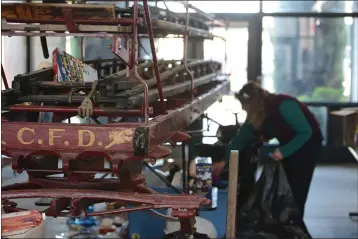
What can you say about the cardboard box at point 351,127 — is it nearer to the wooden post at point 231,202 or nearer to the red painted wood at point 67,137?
the wooden post at point 231,202

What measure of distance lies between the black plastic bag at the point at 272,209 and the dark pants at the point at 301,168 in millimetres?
296

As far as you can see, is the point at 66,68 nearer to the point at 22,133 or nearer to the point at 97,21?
the point at 97,21

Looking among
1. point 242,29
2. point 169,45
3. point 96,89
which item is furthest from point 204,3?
point 96,89

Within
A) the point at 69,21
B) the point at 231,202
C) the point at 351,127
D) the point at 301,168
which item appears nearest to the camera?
the point at 69,21

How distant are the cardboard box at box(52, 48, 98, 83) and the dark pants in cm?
269

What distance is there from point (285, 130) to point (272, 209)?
2.01ft

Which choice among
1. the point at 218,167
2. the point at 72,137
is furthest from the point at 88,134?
the point at 218,167

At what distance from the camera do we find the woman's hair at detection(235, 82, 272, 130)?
4.95 meters

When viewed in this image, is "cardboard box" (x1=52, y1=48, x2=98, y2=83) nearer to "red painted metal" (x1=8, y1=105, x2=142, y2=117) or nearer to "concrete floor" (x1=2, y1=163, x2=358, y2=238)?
"red painted metal" (x1=8, y1=105, x2=142, y2=117)

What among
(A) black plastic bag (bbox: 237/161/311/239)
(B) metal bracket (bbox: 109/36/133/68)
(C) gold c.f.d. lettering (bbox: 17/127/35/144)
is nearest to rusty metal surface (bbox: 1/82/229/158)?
(C) gold c.f.d. lettering (bbox: 17/127/35/144)

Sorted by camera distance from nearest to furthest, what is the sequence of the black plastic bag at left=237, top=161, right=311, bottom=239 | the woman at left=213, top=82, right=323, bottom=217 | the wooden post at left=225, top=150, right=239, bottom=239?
the wooden post at left=225, top=150, right=239, bottom=239 < the black plastic bag at left=237, top=161, right=311, bottom=239 < the woman at left=213, top=82, right=323, bottom=217

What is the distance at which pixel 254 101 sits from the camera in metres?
4.96

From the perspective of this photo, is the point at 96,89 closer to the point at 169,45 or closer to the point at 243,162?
the point at 243,162

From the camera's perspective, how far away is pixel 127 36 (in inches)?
95.3
